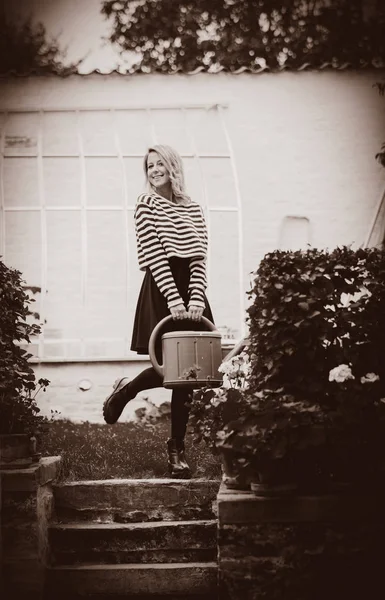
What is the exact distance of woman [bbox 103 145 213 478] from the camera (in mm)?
4895

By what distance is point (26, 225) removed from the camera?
8.67 m

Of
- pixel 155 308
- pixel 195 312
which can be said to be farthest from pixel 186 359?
pixel 155 308

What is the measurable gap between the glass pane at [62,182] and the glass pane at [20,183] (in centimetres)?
11

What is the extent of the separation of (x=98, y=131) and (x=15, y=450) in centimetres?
509

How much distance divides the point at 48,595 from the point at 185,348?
1.40 m

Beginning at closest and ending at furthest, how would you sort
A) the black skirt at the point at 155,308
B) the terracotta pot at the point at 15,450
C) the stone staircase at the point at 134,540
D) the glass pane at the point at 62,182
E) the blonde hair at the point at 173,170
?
the stone staircase at the point at 134,540, the terracotta pot at the point at 15,450, the black skirt at the point at 155,308, the blonde hair at the point at 173,170, the glass pane at the point at 62,182

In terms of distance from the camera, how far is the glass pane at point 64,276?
339 inches

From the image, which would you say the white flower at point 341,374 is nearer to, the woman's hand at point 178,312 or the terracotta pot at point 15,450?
the woman's hand at point 178,312

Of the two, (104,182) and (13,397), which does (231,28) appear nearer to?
(104,182)

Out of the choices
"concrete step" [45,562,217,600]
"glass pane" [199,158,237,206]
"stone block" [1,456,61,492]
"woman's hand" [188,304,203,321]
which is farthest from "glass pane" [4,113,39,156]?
"concrete step" [45,562,217,600]

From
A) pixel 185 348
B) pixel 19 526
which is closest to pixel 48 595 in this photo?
pixel 19 526

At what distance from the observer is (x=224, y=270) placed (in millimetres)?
8672

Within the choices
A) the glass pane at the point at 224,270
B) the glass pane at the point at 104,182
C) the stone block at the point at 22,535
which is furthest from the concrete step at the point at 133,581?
the glass pane at the point at 104,182

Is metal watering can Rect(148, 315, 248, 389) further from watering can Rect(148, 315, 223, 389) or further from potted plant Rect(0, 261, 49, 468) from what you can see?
potted plant Rect(0, 261, 49, 468)
